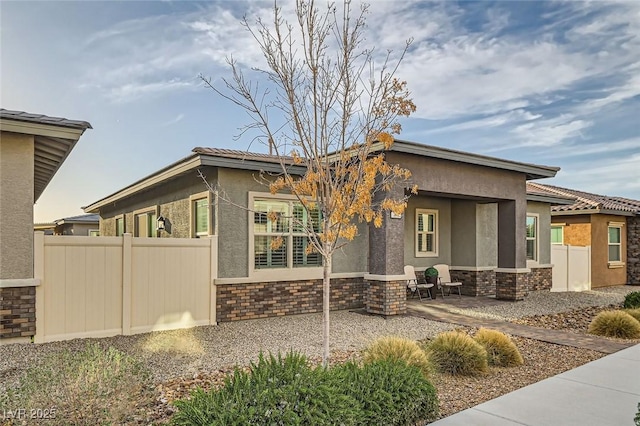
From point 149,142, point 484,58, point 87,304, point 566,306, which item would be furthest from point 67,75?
point 566,306

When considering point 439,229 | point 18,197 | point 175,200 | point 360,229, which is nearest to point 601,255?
point 439,229

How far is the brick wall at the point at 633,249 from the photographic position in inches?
785

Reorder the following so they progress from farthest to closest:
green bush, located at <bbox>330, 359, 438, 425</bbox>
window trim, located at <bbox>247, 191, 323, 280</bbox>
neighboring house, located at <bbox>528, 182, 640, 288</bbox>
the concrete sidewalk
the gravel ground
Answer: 1. neighboring house, located at <bbox>528, 182, 640, 288</bbox>
2. window trim, located at <bbox>247, 191, 323, 280</bbox>
3. the gravel ground
4. the concrete sidewalk
5. green bush, located at <bbox>330, 359, 438, 425</bbox>

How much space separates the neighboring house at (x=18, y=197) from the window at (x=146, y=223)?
651 centimetres

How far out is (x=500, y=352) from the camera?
21.3ft

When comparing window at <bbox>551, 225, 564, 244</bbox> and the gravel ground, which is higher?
window at <bbox>551, 225, 564, 244</bbox>

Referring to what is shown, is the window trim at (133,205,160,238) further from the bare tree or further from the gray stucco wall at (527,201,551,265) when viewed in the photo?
the gray stucco wall at (527,201,551,265)

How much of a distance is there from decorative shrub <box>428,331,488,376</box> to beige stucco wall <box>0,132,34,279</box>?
6.59 metres

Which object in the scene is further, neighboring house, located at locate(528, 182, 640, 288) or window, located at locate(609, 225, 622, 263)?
window, located at locate(609, 225, 622, 263)

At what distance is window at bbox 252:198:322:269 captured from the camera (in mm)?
10094

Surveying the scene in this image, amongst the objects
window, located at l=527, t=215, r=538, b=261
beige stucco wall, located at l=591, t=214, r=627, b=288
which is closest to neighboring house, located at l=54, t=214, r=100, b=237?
window, located at l=527, t=215, r=538, b=261

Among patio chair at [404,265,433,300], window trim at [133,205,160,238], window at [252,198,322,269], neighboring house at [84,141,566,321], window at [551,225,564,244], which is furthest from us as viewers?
window at [551,225,564,244]

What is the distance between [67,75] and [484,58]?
9.41 metres

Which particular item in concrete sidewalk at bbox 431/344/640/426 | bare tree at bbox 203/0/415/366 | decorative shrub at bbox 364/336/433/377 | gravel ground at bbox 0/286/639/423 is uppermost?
bare tree at bbox 203/0/415/366
